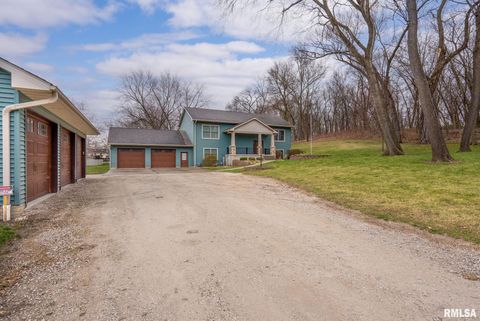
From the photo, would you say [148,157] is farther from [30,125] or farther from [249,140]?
[30,125]

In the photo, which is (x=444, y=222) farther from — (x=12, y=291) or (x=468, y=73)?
(x=468, y=73)

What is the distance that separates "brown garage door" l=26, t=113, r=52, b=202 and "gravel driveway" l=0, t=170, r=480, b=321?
2.28m

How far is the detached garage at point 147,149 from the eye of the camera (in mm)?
26203

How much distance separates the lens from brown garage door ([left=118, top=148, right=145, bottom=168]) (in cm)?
2628

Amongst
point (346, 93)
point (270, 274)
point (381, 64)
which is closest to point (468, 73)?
point (381, 64)

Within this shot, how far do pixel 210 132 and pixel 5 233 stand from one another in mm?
23987

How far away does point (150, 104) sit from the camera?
139 feet

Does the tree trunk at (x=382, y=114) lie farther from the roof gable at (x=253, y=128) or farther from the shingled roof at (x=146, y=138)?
the shingled roof at (x=146, y=138)

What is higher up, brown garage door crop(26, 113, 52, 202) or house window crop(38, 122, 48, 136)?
house window crop(38, 122, 48, 136)

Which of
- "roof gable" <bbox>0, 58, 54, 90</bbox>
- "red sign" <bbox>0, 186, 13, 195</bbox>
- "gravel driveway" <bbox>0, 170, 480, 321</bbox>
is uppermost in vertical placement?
"roof gable" <bbox>0, 58, 54, 90</bbox>

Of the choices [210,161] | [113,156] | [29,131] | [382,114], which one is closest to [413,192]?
[29,131]

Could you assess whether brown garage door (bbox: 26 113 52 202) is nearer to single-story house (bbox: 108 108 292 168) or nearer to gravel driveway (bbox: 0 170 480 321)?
gravel driveway (bbox: 0 170 480 321)

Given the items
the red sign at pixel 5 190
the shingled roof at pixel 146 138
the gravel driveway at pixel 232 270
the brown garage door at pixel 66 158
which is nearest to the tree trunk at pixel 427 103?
the gravel driveway at pixel 232 270

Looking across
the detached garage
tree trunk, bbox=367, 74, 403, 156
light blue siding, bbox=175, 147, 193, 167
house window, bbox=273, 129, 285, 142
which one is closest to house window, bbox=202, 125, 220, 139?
the detached garage
